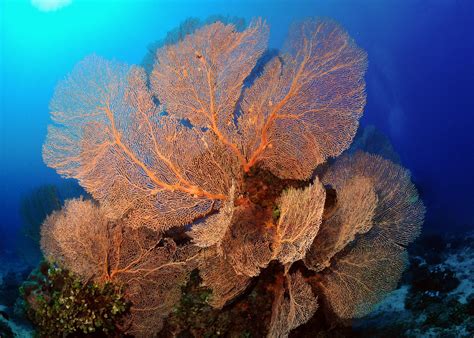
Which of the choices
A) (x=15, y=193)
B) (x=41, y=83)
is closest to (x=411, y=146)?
(x=41, y=83)

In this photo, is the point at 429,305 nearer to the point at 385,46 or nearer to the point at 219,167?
the point at 219,167

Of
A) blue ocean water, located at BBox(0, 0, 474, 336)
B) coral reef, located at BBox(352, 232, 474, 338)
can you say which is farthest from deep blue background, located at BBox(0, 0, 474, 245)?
coral reef, located at BBox(352, 232, 474, 338)

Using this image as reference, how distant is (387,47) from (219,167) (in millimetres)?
53794

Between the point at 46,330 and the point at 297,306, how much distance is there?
12.4ft

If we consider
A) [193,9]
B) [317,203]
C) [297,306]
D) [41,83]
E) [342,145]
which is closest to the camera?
[317,203]

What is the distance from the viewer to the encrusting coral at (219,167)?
4145mm

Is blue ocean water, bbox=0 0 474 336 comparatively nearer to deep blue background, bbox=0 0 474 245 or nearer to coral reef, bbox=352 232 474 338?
deep blue background, bbox=0 0 474 245

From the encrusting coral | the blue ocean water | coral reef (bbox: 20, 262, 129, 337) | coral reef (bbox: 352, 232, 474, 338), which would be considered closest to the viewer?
the encrusting coral

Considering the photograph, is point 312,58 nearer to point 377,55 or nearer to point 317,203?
point 317,203

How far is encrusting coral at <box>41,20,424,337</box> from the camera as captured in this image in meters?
4.14

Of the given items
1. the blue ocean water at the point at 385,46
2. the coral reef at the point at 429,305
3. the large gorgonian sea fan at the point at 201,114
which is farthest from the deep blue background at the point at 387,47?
the large gorgonian sea fan at the point at 201,114

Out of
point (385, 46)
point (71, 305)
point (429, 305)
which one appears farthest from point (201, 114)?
point (385, 46)

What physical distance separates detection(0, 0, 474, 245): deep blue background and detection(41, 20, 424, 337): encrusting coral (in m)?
38.4

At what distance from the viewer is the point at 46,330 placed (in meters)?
4.43
